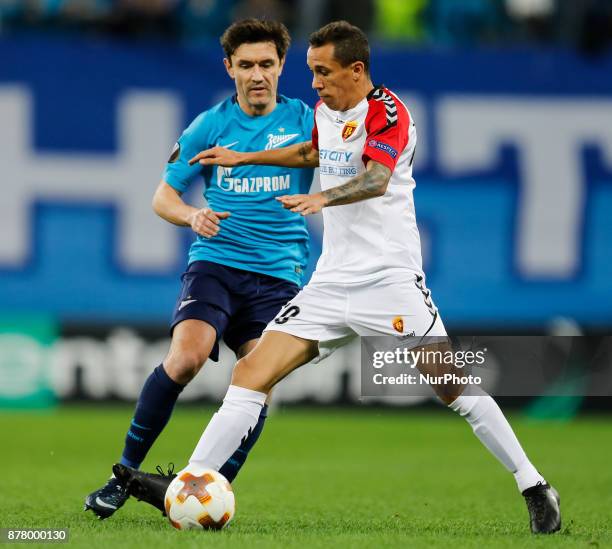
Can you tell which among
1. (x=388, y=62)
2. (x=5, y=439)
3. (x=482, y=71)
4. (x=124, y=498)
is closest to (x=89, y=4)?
(x=388, y=62)

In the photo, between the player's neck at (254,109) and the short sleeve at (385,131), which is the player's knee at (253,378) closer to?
the short sleeve at (385,131)

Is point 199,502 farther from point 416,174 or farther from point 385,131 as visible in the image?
point 416,174

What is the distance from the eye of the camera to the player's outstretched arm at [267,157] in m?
5.59

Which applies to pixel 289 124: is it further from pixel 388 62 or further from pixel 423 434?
pixel 388 62

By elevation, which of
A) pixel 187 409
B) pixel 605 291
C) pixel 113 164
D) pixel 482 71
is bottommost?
pixel 187 409

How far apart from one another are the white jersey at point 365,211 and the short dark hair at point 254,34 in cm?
74

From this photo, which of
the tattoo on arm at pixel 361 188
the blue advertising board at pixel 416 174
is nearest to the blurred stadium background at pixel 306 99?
the blue advertising board at pixel 416 174

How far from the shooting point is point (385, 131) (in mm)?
5270

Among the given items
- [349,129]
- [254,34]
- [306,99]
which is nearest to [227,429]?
[349,129]

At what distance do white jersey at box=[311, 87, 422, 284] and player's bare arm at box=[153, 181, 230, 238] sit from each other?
48cm

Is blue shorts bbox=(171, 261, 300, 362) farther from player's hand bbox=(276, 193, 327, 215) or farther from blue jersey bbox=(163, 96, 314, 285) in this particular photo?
player's hand bbox=(276, 193, 327, 215)

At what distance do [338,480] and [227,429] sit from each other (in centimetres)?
257

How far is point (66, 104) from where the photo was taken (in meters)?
12.1

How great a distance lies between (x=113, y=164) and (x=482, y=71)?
3.62 meters
